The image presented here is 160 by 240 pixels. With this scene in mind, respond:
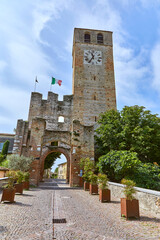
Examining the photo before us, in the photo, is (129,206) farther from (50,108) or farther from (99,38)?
(99,38)

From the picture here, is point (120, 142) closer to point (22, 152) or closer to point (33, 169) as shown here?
point (33, 169)

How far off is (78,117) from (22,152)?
864cm

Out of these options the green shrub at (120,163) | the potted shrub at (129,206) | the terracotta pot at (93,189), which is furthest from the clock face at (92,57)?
the potted shrub at (129,206)

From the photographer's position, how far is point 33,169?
47.0 ft

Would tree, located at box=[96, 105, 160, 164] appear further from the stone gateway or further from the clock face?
the clock face

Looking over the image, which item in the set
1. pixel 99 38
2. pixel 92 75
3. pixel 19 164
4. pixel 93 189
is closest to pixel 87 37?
pixel 99 38

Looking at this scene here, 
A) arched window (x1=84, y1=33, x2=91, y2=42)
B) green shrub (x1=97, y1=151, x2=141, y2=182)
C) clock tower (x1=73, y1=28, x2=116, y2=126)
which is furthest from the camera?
arched window (x1=84, y1=33, x2=91, y2=42)

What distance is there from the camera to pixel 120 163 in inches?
455

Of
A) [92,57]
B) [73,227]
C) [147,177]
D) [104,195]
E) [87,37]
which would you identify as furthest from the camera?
[87,37]

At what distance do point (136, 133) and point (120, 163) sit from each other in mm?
3786

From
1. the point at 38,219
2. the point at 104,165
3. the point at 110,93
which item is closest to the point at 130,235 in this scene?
the point at 38,219

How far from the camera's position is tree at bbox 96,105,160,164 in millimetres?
13773

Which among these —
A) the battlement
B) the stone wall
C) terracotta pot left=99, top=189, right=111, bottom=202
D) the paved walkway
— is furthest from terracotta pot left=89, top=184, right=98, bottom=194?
the battlement

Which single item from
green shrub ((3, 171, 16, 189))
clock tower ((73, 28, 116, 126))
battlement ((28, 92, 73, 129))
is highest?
clock tower ((73, 28, 116, 126))
